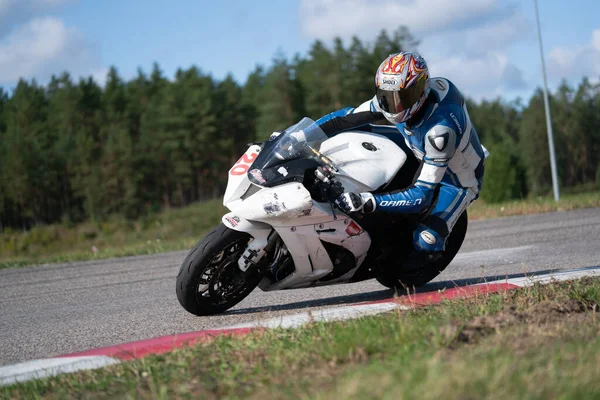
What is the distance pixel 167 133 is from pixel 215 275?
258 ft

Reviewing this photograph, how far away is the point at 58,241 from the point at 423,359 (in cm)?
5890

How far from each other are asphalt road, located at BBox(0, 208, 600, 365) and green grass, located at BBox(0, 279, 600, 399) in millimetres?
1089

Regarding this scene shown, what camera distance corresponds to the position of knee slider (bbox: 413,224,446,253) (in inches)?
228

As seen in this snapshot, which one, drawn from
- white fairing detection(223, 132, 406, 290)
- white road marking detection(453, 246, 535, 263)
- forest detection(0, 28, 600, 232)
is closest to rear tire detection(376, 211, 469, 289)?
white fairing detection(223, 132, 406, 290)

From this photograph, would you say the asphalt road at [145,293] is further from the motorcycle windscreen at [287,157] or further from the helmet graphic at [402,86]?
the helmet graphic at [402,86]

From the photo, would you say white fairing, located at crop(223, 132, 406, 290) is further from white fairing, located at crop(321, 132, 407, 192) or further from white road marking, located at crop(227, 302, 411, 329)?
white road marking, located at crop(227, 302, 411, 329)

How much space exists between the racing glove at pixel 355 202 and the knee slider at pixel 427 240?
0.60 metres

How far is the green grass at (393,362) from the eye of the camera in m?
2.73

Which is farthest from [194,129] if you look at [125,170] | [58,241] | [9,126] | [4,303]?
[4,303]

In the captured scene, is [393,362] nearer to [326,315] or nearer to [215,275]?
[326,315]

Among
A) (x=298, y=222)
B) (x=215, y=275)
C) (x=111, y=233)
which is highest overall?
(x=298, y=222)

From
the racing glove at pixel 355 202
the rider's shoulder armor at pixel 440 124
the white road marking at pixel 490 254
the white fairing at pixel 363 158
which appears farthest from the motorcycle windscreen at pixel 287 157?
the white road marking at pixel 490 254

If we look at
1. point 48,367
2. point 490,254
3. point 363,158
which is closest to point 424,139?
point 363,158

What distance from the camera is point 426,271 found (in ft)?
20.7
